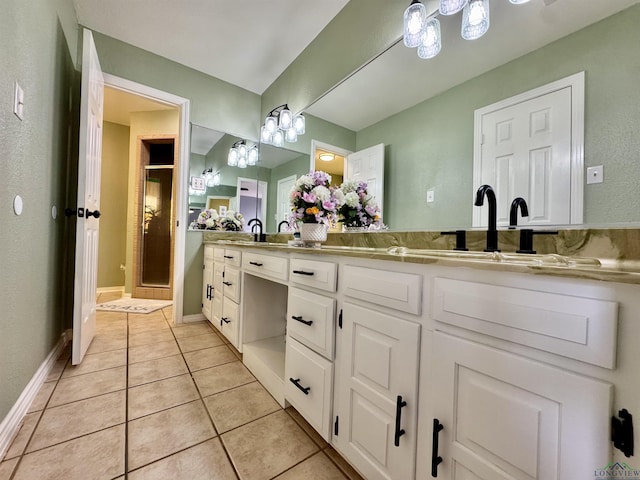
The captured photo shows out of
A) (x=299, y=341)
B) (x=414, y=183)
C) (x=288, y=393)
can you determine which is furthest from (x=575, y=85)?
(x=288, y=393)

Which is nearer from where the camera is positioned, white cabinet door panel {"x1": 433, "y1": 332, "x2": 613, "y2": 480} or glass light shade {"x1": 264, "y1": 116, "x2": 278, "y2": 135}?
white cabinet door panel {"x1": 433, "y1": 332, "x2": 613, "y2": 480}

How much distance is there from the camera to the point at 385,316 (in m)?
0.79

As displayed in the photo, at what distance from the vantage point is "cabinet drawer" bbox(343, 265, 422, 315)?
2.34 ft

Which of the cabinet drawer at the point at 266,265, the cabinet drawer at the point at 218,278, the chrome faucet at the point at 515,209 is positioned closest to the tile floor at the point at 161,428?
the cabinet drawer at the point at 218,278

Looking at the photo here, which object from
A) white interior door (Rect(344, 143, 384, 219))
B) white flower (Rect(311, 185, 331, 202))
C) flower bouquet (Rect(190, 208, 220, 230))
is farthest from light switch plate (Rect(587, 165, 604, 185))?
flower bouquet (Rect(190, 208, 220, 230))

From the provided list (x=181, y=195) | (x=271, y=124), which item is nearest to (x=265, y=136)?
(x=271, y=124)

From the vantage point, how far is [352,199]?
5.18ft

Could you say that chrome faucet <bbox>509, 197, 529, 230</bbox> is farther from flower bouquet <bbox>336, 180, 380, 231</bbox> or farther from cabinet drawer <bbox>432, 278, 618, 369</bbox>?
flower bouquet <bbox>336, 180, 380, 231</bbox>

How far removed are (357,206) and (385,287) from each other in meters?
0.87

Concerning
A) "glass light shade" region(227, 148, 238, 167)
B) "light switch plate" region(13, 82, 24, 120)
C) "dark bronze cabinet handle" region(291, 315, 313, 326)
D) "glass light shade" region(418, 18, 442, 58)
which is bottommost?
"dark bronze cabinet handle" region(291, 315, 313, 326)

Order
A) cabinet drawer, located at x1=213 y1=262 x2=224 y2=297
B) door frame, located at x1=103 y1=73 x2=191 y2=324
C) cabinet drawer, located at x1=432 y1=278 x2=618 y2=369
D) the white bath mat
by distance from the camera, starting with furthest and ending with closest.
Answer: the white bath mat < door frame, located at x1=103 y1=73 x2=191 y2=324 < cabinet drawer, located at x1=213 y1=262 x2=224 y2=297 < cabinet drawer, located at x1=432 y1=278 x2=618 y2=369

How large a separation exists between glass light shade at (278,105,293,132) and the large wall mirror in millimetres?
683

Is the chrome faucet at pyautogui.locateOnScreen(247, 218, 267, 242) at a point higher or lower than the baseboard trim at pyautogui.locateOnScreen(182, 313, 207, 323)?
higher

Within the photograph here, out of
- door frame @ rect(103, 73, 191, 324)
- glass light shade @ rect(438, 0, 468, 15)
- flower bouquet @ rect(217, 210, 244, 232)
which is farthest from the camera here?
flower bouquet @ rect(217, 210, 244, 232)
